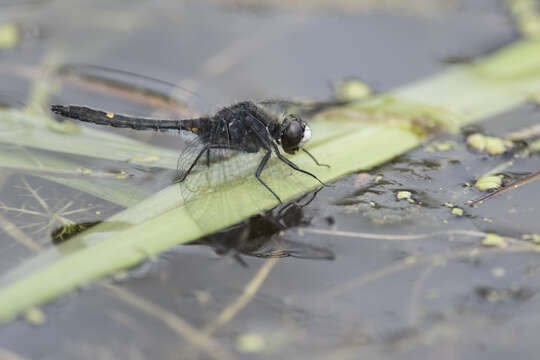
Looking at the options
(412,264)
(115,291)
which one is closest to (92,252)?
(115,291)

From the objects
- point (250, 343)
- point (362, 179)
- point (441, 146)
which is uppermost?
point (441, 146)

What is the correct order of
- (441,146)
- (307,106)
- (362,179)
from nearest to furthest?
(362,179), (441,146), (307,106)

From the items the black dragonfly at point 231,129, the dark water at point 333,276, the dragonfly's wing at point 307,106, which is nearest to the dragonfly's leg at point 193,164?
the black dragonfly at point 231,129

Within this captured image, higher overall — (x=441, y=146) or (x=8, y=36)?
(x=8, y=36)

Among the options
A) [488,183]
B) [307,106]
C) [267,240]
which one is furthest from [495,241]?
[307,106]

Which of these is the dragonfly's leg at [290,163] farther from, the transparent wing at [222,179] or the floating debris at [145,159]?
the floating debris at [145,159]

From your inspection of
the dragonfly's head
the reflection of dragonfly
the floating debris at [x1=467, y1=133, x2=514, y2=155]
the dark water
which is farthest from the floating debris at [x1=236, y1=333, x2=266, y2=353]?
the floating debris at [x1=467, y1=133, x2=514, y2=155]

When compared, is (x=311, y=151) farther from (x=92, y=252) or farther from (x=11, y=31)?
(x=11, y=31)

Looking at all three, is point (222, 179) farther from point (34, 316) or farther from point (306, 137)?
point (34, 316)
